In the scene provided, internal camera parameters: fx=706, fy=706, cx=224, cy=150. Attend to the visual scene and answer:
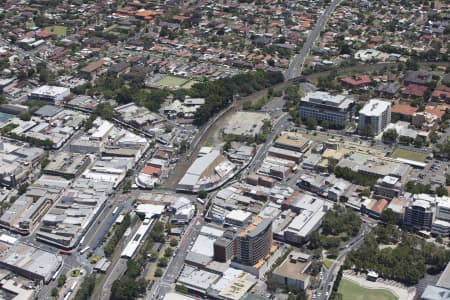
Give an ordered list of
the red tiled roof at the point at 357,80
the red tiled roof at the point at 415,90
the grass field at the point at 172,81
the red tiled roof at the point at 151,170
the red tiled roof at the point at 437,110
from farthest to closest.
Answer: the grass field at the point at 172,81 < the red tiled roof at the point at 357,80 < the red tiled roof at the point at 415,90 < the red tiled roof at the point at 437,110 < the red tiled roof at the point at 151,170

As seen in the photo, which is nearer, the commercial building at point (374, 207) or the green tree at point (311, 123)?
the commercial building at point (374, 207)

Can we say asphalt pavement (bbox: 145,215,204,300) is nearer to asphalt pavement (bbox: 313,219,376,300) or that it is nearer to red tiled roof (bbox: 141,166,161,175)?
red tiled roof (bbox: 141,166,161,175)

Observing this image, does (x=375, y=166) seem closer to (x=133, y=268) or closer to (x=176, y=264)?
(x=176, y=264)

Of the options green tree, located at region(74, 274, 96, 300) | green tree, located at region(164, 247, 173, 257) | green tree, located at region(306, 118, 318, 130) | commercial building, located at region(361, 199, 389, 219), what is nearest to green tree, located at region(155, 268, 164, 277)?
green tree, located at region(164, 247, 173, 257)

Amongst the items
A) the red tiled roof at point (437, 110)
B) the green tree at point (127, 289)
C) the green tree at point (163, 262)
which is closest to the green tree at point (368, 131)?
the red tiled roof at point (437, 110)

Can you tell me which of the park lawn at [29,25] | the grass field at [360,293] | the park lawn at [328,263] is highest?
the park lawn at [29,25]

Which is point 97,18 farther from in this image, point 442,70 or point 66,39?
point 442,70

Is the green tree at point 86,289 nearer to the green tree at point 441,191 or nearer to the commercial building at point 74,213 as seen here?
the commercial building at point 74,213

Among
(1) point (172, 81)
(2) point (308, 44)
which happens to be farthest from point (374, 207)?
(2) point (308, 44)
